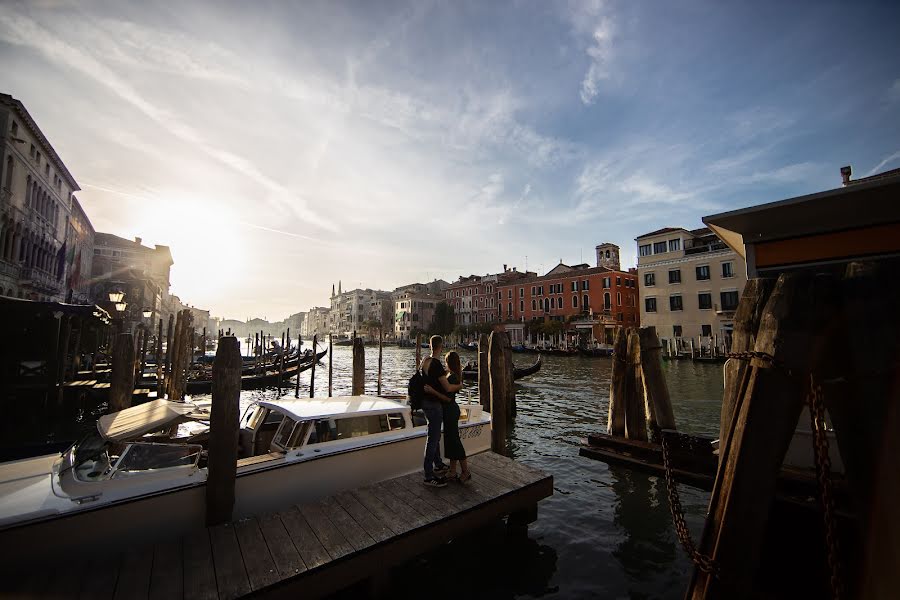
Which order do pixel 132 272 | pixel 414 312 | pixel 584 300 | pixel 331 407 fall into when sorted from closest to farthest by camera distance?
pixel 331 407, pixel 584 300, pixel 132 272, pixel 414 312

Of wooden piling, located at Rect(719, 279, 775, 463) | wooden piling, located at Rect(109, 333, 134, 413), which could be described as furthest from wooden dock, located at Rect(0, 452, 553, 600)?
wooden piling, located at Rect(109, 333, 134, 413)

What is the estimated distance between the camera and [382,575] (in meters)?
3.85

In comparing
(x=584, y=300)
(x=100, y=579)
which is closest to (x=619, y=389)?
(x=100, y=579)

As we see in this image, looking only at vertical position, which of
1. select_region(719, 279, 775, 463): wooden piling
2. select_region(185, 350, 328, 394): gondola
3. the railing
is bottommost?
select_region(185, 350, 328, 394): gondola

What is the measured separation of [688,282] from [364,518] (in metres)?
35.3

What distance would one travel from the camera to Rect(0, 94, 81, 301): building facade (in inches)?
Answer: 776

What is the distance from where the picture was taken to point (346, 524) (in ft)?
13.5

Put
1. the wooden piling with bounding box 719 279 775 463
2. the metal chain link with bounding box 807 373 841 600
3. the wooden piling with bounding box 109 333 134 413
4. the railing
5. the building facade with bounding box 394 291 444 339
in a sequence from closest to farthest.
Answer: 1. the metal chain link with bounding box 807 373 841 600
2. the wooden piling with bounding box 719 279 775 463
3. the wooden piling with bounding box 109 333 134 413
4. the railing
5. the building facade with bounding box 394 291 444 339

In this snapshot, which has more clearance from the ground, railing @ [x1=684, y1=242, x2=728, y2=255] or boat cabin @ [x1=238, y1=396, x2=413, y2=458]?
railing @ [x1=684, y1=242, x2=728, y2=255]

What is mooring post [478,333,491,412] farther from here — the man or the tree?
the tree

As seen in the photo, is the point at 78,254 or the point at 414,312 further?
the point at 414,312

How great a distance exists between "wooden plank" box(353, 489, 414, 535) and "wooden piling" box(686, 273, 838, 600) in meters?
2.73


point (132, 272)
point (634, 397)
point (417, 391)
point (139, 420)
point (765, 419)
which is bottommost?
point (634, 397)

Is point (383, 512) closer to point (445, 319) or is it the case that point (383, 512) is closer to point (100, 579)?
point (100, 579)
